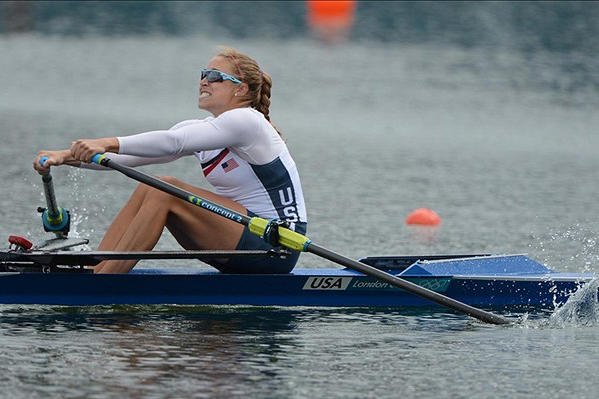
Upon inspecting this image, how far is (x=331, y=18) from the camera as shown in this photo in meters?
48.1

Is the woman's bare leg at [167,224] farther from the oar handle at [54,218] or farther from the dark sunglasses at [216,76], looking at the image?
the dark sunglasses at [216,76]

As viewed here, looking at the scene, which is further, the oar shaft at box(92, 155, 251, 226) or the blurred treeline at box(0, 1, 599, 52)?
the blurred treeline at box(0, 1, 599, 52)

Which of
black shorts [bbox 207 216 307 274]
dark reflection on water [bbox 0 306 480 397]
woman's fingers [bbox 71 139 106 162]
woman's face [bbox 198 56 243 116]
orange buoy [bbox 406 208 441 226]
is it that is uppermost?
woman's face [bbox 198 56 243 116]

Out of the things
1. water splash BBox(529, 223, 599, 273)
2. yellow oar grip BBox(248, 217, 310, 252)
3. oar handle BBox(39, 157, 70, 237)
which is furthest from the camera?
water splash BBox(529, 223, 599, 273)

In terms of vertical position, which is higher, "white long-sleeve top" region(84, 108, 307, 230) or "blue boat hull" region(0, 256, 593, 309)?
"white long-sleeve top" region(84, 108, 307, 230)

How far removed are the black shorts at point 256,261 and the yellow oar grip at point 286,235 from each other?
158 millimetres

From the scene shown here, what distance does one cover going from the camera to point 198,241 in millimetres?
8844

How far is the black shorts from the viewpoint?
→ 8.77 meters

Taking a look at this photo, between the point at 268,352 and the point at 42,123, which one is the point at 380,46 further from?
the point at 268,352

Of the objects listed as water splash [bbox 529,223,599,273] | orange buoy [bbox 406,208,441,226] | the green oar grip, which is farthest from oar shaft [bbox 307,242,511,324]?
orange buoy [bbox 406,208,441,226]

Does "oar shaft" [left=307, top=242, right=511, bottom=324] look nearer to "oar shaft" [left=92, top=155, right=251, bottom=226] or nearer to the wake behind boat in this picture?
the wake behind boat

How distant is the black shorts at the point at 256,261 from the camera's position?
345 inches

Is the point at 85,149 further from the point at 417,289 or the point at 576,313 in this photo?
the point at 576,313

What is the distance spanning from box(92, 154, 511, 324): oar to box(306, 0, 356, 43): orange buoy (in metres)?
29.2
